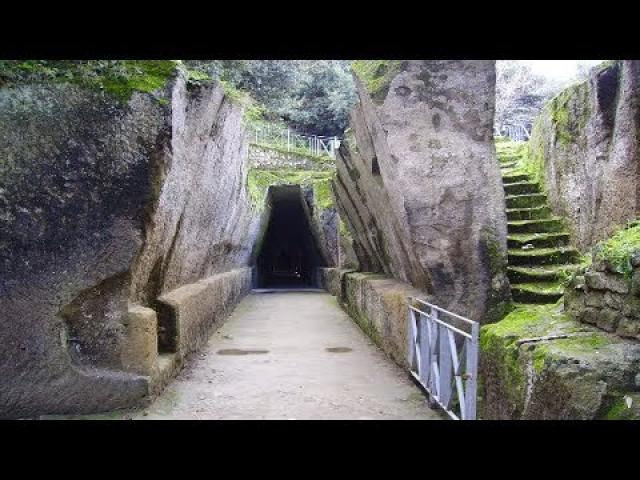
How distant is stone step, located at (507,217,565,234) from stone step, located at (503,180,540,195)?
1.06 meters

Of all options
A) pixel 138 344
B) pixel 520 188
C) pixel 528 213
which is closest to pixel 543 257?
pixel 528 213

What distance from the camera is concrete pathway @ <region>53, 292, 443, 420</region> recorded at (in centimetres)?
472

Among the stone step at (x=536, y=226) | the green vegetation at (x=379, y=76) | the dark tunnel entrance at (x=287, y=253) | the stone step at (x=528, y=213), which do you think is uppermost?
the green vegetation at (x=379, y=76)

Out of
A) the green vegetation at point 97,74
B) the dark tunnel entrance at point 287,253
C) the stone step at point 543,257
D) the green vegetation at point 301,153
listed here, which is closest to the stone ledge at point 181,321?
the green vegetation at point 97,74

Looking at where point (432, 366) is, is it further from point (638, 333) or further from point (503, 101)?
point (503, 101)

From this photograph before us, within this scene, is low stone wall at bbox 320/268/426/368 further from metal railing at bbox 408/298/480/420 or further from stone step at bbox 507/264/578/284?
stone step at bbox 507/264/578/284

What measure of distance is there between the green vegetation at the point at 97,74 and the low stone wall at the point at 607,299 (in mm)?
3664

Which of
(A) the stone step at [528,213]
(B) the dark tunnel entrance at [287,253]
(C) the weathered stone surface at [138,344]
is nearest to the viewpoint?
(C) the weathered stone surface at [138,344]

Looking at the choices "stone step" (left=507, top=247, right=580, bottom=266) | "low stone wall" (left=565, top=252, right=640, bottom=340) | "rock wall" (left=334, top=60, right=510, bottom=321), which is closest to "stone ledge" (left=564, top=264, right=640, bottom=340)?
"low stone wall" (left=565, top=252, right=640, bottom=340)

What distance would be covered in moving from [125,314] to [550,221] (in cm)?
519

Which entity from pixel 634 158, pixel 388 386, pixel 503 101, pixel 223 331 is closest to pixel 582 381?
pixel 388 386

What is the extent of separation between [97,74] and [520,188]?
5.95m

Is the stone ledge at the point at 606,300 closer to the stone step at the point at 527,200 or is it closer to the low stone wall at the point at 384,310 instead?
the low stone wall at the point at 384,310

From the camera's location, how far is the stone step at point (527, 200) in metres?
7.71
